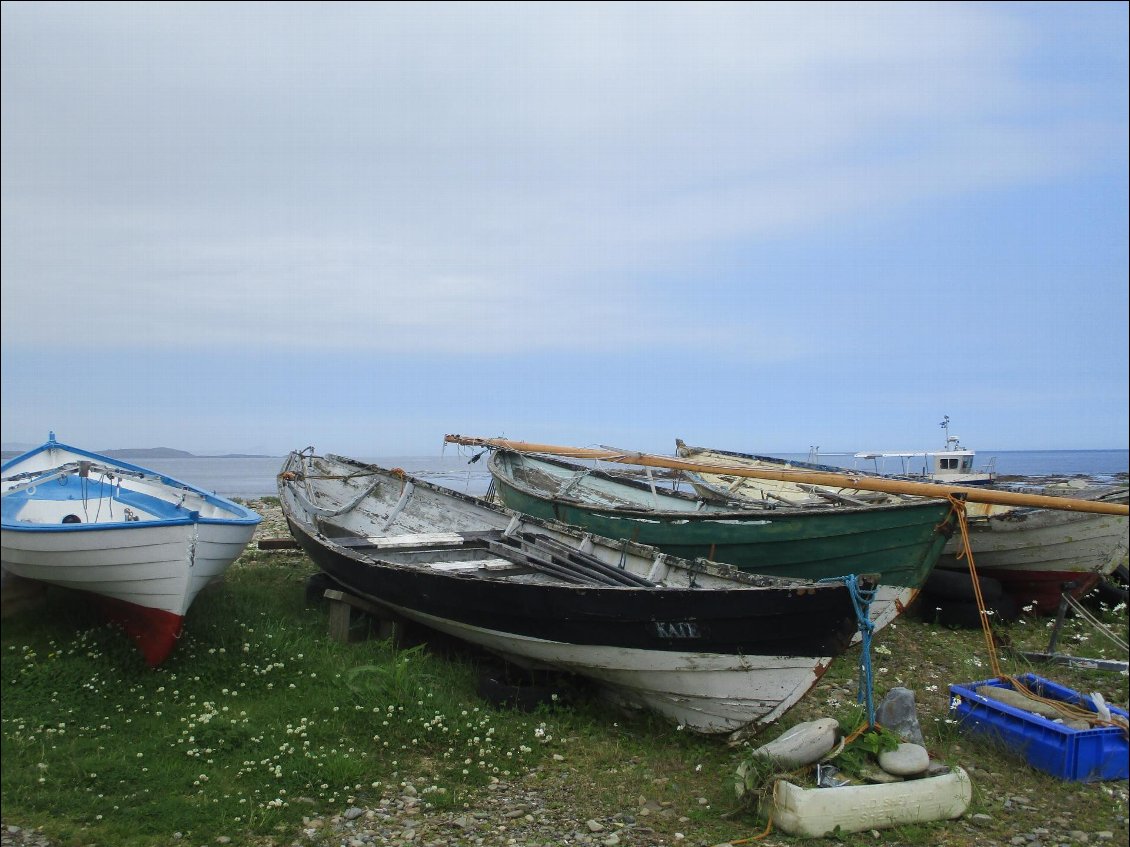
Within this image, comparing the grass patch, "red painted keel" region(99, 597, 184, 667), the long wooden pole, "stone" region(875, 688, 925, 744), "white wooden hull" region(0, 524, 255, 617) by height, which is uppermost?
the long wooden pole

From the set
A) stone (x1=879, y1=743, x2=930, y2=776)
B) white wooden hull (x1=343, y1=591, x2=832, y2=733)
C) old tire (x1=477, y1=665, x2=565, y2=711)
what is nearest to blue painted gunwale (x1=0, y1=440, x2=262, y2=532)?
old tire (x1=477, y1=665, x2=565, y2=711)

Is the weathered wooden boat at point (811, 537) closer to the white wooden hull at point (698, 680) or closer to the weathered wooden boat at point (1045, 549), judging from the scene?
the weathered wooden boat at point (1045, 549)

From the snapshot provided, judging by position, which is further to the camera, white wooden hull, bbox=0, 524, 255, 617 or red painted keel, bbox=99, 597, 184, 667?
red painted keel, bbox=99, 597, 184, 667

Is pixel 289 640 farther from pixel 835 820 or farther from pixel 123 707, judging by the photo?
pixel 835 820

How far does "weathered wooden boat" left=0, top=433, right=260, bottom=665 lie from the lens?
18.7 feet

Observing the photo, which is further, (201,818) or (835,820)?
(835,820)

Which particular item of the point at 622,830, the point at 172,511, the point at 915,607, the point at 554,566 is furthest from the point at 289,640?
the point at 915,607

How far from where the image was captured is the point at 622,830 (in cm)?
579

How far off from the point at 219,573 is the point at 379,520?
4.91 meters

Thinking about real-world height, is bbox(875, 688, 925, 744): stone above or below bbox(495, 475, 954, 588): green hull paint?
below

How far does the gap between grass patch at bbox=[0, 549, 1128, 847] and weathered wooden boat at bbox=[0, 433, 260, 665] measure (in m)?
0.23

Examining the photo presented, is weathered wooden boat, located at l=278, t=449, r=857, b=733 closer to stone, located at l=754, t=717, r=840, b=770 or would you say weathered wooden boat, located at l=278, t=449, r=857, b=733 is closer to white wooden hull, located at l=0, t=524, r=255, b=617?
stone, located at l=754, t=717, r=840, b=770

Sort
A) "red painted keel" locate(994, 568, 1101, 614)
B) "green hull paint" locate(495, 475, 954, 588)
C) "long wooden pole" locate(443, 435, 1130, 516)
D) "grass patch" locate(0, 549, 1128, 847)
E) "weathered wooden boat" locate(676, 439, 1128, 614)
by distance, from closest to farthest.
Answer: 1. "grass patch" locate(0, 549, 1128, 847)
2. "long wooden pole" locate(443, 435, 1130, 516)
3. "green hull paint" locate(495, 475, 954, 588)
4. "weathered wooden boat" locate(676, 439, 1128, 614)
5. "red painted keel" locate(994, 568, 1101, 614)

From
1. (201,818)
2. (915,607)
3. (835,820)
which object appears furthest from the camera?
(915,607)
